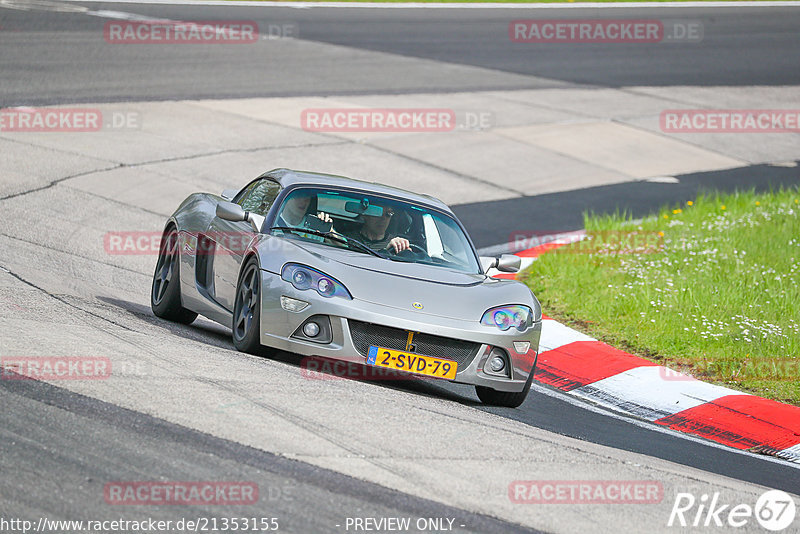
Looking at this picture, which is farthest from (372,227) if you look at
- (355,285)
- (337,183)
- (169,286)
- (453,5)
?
(453,5)

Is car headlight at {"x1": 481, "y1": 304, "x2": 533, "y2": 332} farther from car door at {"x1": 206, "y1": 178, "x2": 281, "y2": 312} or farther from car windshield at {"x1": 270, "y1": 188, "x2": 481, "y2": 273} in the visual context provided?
car door at {"x1": 206, "y1": 178, "x2": 281, "y2": 312}

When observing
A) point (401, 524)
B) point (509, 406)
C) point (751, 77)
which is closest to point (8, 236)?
point (509, 406)

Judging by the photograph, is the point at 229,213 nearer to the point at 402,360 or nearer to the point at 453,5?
the point at 402,360

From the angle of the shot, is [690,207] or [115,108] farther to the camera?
[115,108]

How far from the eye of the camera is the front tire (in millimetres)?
7469

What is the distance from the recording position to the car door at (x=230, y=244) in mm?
8148

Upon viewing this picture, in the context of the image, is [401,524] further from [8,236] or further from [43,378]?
[8,236]

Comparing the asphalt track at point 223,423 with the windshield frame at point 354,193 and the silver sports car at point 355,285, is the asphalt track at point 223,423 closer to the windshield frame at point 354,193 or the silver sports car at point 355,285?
the silver sports car at point 355,285

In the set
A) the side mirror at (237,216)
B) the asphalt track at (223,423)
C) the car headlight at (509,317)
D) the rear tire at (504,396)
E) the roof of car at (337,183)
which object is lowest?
the rear tire at (504,396)

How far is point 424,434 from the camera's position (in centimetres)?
610

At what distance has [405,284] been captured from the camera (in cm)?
752

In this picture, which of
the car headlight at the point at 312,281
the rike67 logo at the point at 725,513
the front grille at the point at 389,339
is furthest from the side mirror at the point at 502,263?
the rike67 logo at the point at 725,513

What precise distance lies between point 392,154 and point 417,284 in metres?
10.4

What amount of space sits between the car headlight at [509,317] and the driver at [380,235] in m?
0.99
